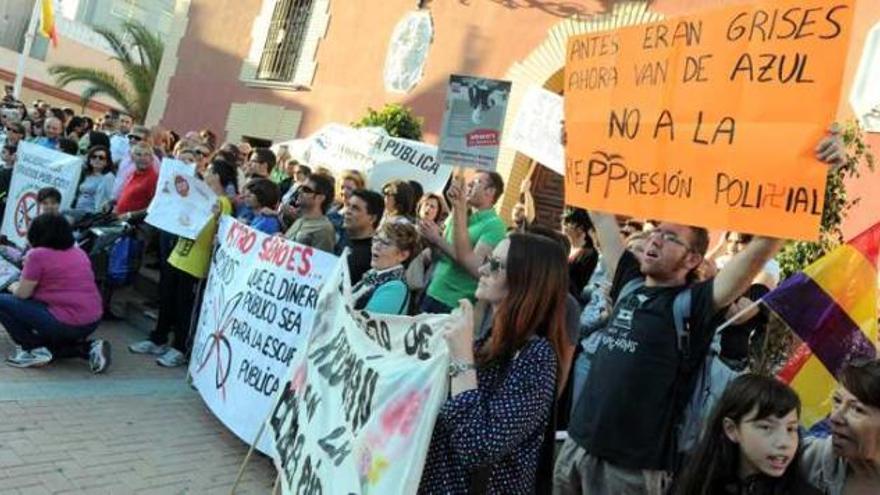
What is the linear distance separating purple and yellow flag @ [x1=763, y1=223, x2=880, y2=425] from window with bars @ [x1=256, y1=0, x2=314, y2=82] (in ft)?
39.5

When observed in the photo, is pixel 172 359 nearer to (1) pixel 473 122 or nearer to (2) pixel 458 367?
(1) pixel 473 122

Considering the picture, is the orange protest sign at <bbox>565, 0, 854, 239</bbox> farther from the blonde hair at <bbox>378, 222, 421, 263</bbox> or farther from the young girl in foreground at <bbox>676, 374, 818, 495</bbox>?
the blonde hair at <bbox>378, 222, 421, 263</bbox>

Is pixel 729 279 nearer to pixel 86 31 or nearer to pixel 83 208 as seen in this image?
pixel 83 208

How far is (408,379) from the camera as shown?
2416 millimetres

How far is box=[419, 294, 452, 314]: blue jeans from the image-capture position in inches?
174

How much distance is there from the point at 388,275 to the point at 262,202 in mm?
2248

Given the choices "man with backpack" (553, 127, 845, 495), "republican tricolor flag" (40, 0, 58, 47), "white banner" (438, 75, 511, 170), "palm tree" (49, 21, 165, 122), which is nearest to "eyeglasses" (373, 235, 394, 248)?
"white banner" (438, 75, 511, 170)

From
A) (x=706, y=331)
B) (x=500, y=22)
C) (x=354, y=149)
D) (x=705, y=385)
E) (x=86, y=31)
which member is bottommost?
(x=705, y=385)

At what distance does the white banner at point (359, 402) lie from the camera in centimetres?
229

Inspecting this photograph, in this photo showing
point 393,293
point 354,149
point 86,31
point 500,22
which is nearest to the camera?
point 393,293

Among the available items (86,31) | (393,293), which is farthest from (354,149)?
(86,31)

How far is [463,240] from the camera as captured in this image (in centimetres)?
418

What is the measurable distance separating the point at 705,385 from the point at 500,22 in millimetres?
7928

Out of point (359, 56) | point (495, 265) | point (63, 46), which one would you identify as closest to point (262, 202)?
point (495, 265)
